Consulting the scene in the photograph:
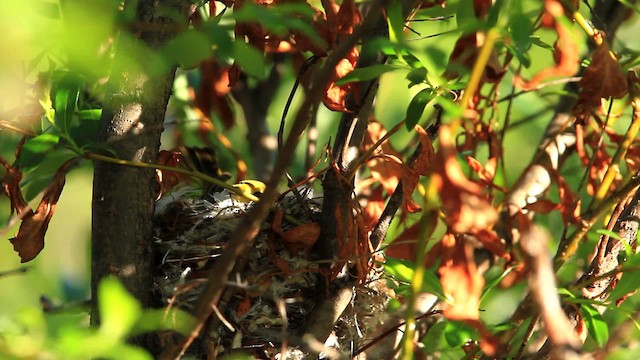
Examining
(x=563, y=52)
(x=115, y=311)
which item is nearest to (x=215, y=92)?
(x=563, y=52)

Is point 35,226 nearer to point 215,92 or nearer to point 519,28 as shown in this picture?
point 215,92

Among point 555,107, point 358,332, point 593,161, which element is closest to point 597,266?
point 593,161

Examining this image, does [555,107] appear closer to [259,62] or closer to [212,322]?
[212,322]

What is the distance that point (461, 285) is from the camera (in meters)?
1.20

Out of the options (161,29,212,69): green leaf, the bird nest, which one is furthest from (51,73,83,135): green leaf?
(161,29,212,69): green leaf

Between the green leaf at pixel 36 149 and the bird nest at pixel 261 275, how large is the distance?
26cm

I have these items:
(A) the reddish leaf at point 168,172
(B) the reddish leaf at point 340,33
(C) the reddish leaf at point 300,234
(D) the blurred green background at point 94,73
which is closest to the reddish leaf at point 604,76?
(D) the blurred green background at point 94,73

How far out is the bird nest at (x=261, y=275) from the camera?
1.51 metres

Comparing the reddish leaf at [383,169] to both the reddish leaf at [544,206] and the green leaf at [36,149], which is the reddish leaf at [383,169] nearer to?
the reddish leaf at [544,206]

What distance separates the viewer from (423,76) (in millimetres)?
1106

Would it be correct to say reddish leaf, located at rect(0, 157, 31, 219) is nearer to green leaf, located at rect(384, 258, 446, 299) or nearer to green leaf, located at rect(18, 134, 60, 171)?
green leaf, located at rect(18, 134, 60, 171)

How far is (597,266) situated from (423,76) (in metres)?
0.66

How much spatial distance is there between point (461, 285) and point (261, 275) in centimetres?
37

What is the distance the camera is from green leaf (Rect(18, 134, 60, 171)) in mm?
1436
